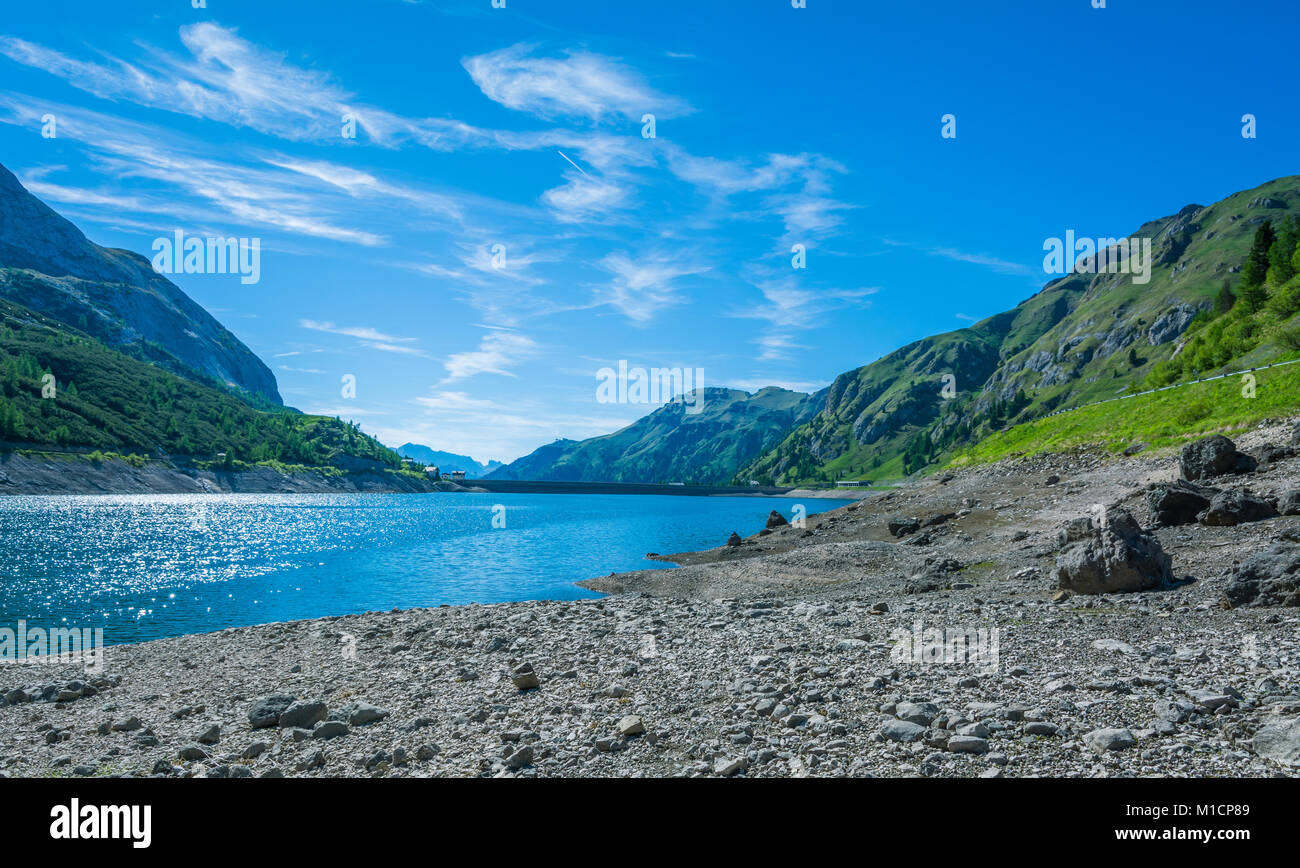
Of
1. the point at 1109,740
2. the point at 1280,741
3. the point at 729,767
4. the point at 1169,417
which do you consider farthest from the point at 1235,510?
the point at 1169,417

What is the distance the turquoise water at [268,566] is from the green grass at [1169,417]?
41960mm

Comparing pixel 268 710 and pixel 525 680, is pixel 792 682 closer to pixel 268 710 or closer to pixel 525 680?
pixel 525 680

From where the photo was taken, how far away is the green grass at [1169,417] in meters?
49.1

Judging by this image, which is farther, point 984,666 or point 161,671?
point 161,671

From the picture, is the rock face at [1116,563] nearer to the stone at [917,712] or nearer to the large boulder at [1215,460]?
the stone at [917,712]

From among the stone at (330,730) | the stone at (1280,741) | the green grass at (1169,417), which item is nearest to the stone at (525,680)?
the stone at (330,730)

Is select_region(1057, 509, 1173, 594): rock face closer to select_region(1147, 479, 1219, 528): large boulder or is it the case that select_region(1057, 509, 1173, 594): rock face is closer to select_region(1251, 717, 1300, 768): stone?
select_region(1147, 479, 1219, 528): large boulder

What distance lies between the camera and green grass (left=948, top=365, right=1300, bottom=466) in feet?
161

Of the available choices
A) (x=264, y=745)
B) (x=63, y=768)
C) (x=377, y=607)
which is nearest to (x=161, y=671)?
(x=63, y=768)

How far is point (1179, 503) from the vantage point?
1222 inches
